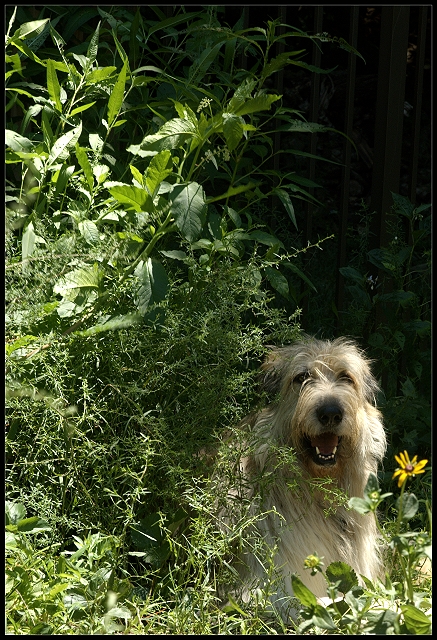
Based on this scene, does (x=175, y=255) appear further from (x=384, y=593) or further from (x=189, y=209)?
(x=384, y=593)

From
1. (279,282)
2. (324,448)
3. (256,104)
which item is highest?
(256,104)

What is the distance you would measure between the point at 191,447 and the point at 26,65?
5.92 ft

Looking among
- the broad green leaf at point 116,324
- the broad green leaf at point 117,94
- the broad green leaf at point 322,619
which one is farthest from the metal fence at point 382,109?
the broad green leaf at point 322,619

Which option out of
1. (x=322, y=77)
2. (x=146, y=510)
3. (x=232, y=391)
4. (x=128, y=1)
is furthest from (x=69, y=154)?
(x=322, y=77)

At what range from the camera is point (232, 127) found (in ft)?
9.22

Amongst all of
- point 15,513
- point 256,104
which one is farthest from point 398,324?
point 15,513

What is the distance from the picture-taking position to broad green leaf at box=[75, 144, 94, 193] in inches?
117

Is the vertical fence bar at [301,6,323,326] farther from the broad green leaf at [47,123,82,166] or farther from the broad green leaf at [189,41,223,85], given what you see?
the broad green leaf at [47,123,82,166]

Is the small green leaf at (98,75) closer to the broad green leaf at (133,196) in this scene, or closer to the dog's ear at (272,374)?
the broad green leaf at (133,196)

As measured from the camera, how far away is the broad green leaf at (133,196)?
2807 mm

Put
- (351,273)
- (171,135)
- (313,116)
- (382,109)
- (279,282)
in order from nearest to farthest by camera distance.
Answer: (171,135), (279,282), (351,273), (313,116), (382,109)

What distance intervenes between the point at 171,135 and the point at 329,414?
3.45ft

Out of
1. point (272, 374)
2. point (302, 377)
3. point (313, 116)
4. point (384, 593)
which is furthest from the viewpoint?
point (313, 116)

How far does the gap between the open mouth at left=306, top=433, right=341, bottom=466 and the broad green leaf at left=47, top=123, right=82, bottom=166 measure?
130 centimetres
